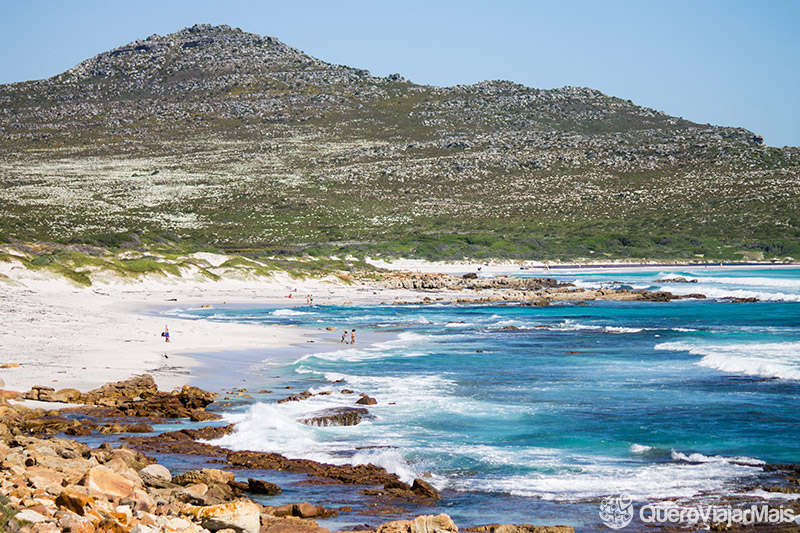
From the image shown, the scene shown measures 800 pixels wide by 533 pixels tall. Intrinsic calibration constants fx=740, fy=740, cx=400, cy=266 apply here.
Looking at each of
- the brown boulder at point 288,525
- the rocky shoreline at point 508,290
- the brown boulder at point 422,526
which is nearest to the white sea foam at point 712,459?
the brown boulder at point 422,526

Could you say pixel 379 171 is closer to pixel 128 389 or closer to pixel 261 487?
pixel 128 389

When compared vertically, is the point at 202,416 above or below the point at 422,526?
below

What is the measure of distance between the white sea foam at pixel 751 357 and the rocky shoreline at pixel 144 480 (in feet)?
50.3

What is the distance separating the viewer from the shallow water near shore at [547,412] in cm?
1385

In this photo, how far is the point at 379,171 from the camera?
141 metres

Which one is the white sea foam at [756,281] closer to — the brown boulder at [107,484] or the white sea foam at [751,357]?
the white sea foam at [751,357]

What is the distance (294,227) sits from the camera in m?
111

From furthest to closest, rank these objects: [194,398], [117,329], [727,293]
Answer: [727,293]
[117,329]
[194,398]

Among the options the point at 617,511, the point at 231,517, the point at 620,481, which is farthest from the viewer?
the point at 620,481

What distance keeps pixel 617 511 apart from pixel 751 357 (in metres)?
19.5

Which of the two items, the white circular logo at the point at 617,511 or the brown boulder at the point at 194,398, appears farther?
the brown boulder at the point at 194,398

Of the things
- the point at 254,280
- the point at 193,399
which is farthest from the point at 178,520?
the point at 254,280

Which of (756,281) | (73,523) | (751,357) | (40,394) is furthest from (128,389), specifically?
(756,281)

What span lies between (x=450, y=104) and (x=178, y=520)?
18254cm
